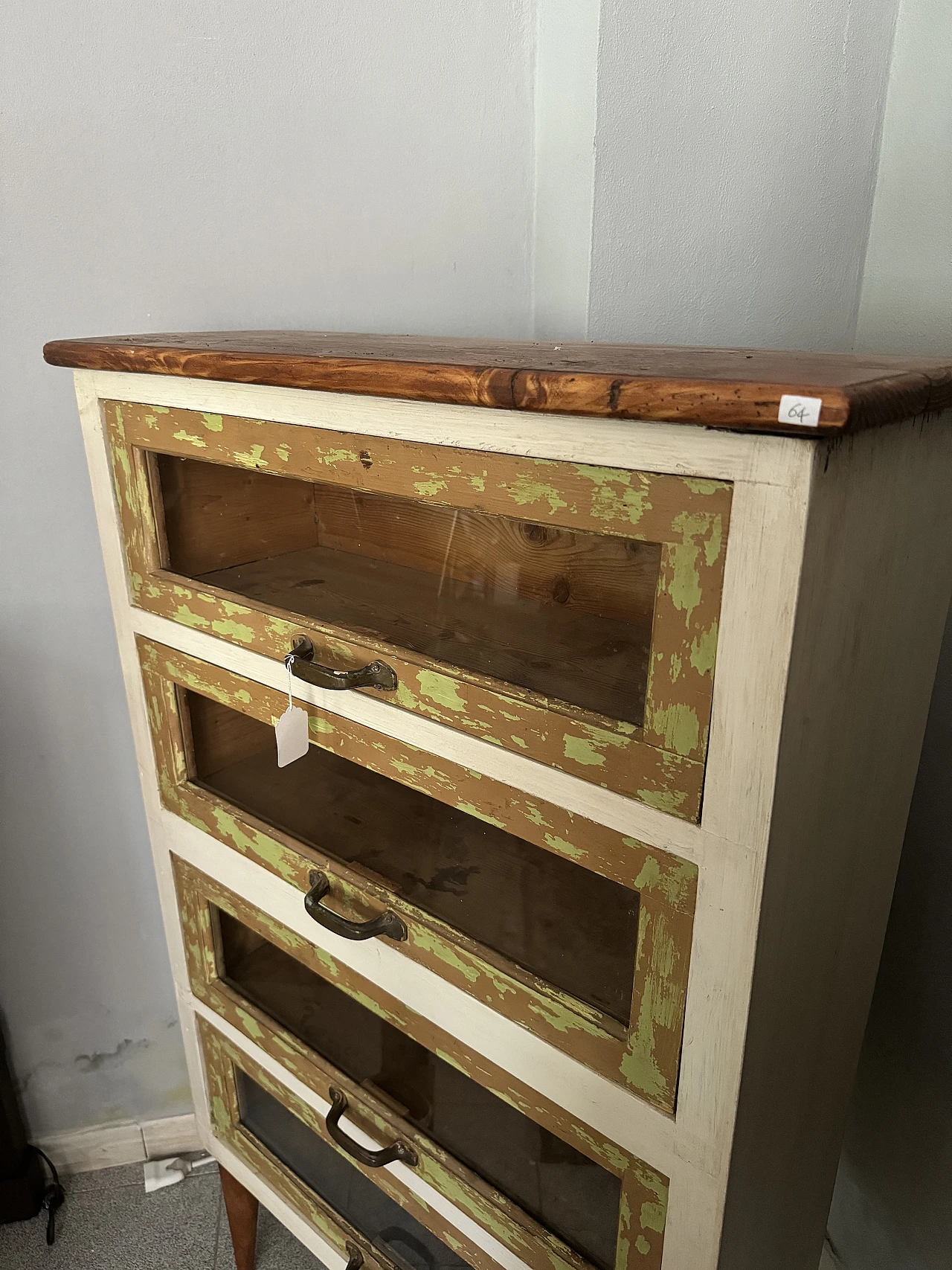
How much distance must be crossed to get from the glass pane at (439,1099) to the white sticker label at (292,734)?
337 mm

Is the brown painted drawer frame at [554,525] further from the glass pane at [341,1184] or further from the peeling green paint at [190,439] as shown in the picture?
the glass pane at [341,1184]

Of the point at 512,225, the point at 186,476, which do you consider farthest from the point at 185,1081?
the point at 512,225

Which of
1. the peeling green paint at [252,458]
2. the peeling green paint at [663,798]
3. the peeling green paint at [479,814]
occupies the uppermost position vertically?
the peeling green paint at [252,458]

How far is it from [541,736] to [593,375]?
25 centimetres

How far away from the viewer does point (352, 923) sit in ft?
2.70

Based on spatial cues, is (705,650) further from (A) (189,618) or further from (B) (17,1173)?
(B) (17,1173)

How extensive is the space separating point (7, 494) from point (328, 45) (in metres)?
0.68

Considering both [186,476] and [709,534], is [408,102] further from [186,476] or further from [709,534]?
[709,534]

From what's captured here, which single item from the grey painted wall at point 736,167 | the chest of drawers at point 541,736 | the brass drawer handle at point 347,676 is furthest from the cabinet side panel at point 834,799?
the grey painted wall at point 736,167

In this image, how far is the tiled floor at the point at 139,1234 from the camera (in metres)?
1.35

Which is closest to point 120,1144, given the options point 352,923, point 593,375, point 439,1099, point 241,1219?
point 241,1219

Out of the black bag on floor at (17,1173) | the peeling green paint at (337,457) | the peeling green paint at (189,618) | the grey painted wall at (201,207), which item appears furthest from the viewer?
the black bag on floor at (17,1173)

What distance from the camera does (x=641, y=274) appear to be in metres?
1.00

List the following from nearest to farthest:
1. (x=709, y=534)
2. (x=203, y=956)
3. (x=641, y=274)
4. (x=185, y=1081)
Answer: (x=709, y=534)
(x=641, y=274)
(x=203, y=956)
(x=185, y=1081)
